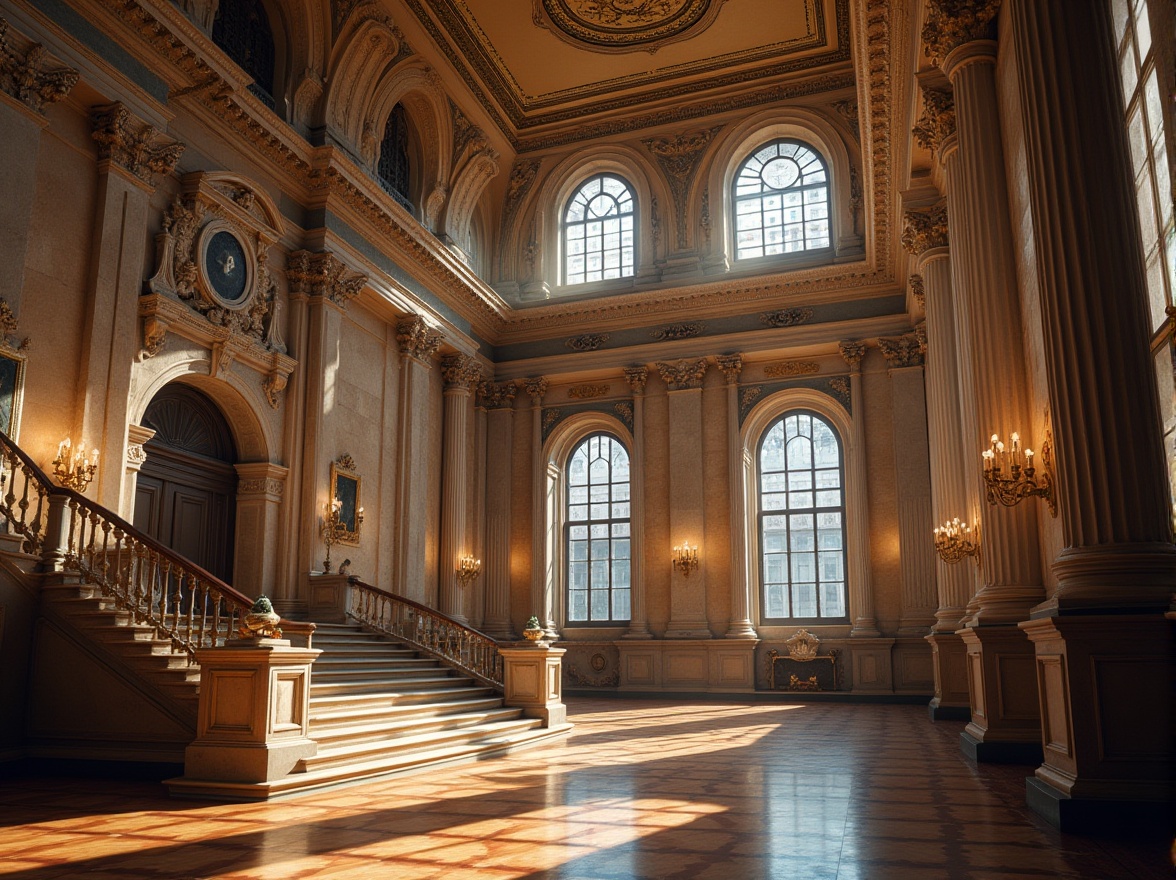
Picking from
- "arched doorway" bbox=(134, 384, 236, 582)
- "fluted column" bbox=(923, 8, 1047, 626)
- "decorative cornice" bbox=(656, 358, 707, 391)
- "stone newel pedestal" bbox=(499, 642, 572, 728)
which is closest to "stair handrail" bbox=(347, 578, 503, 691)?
"stone newel pedestal" bbox=(499, 642, 572, 728)

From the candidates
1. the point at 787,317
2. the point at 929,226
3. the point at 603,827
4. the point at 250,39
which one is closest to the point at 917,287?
the point at 929,226

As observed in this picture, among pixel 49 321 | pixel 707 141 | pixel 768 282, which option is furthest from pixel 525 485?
pixel 49 321

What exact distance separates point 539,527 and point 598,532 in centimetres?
132

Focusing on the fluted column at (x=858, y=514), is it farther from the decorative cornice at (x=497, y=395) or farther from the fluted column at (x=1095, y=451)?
the fluted column at (x=1095, y=451)

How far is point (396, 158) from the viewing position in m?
18.2

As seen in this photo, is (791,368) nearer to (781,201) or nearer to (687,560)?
(781,201)

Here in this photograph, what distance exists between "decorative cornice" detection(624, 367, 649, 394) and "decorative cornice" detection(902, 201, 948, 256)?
775cm

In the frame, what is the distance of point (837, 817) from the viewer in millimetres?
6262

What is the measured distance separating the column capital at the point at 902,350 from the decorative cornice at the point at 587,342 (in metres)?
5.66

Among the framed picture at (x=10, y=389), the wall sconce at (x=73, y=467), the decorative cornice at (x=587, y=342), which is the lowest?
the wall sconce at (x=73, y=467)

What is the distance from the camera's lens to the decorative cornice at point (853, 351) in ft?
61.7

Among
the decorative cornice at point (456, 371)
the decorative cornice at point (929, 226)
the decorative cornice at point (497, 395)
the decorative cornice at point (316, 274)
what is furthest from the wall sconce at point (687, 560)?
the decorative cornice at point (316, 274)

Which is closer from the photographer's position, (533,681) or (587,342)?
(533,681)

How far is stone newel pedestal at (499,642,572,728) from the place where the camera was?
1270 cm
